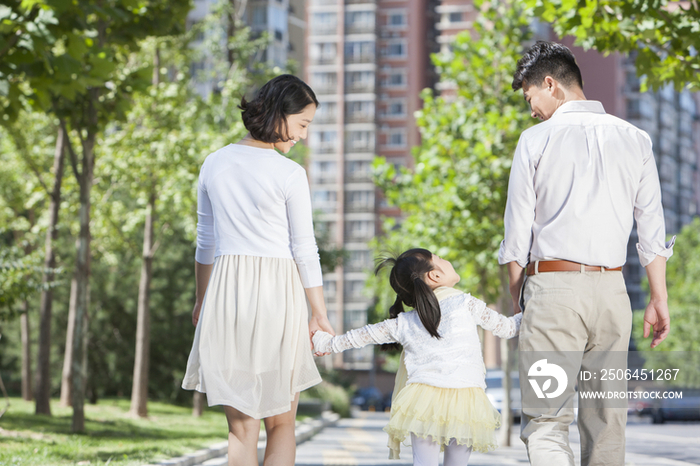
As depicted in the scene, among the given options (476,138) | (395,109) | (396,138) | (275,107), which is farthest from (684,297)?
(275,107)

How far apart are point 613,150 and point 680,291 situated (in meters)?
51.5

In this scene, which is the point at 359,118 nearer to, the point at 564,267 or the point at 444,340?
the point at 444,340

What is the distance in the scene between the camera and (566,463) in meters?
3.58

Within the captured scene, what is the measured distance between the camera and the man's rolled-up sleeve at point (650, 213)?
3.88m

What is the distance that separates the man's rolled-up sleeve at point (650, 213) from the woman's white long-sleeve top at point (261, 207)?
5.02ft

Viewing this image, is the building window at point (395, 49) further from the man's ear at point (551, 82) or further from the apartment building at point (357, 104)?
the man's ear at point (551, 82)

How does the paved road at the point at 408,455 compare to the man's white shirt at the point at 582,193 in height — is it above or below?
below

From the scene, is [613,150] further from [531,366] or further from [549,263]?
[531,366]

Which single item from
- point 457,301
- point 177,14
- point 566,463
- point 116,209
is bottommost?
point 566,463

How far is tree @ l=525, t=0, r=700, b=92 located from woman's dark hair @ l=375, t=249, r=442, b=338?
16.7 feet

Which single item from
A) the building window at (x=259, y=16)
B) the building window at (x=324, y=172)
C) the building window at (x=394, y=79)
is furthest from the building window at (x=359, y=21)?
the building window at (x=259, y=16)

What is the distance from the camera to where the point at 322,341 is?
13.8ft

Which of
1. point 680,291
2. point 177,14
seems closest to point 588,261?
point 177,14

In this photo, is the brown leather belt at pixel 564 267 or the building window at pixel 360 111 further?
the building window at pixel 360 111
